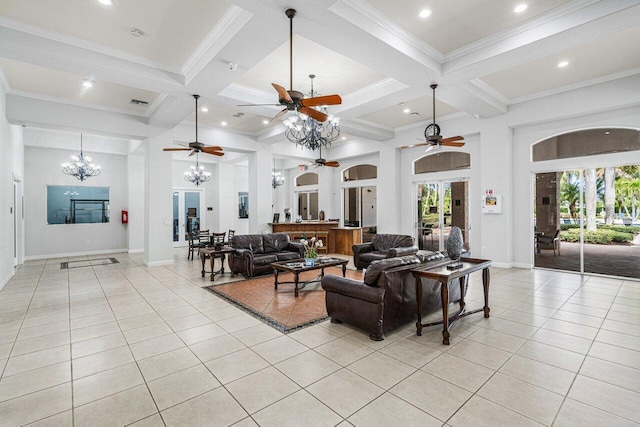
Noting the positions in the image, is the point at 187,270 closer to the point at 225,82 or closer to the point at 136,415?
the point at 225,82

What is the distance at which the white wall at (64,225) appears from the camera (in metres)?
9.35

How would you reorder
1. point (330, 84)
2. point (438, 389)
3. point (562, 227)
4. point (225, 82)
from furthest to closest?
point (562, 227), point (330, 84), point (225, 82), point (438, 389)

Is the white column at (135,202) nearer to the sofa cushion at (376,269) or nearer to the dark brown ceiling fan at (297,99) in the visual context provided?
the dark brown ceiling fan at (297,99)

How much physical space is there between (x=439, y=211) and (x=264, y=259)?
5.26 metres

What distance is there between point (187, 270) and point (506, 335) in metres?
6.54

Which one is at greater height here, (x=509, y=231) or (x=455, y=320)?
(x=509, y=231)

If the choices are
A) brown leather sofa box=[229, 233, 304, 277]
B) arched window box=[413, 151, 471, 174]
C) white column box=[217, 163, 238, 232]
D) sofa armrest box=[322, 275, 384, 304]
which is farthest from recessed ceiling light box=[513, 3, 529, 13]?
white column box=[217, 163, 238, 232]

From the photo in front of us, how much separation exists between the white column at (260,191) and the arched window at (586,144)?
23.4 ft

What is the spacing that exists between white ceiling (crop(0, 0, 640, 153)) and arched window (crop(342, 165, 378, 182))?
179 inches

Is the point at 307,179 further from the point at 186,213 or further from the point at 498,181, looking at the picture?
the point at 498,181

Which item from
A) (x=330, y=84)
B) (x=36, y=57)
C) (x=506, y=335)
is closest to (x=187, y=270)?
(x=36, y=57)

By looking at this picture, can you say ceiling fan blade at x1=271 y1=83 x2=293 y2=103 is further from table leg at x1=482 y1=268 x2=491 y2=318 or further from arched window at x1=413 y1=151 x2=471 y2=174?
arched window at x1=413 y1=151 x2=471 y2=174

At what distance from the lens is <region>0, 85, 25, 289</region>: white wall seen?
19.2 feet

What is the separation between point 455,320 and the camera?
12.2 ft
